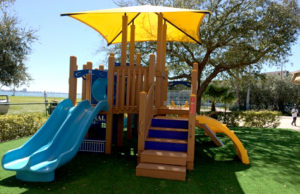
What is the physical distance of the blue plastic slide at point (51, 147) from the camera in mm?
4348

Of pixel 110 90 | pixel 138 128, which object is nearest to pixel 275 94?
pixel 138 128

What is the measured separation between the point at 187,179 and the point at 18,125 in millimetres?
6957

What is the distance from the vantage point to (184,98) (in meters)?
19.7

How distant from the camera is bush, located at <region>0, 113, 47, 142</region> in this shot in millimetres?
8203

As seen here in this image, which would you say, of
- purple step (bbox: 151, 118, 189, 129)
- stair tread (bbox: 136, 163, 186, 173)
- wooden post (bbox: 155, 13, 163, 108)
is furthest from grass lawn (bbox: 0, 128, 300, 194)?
wooden post (bbox: 155, 13, 163, 108)

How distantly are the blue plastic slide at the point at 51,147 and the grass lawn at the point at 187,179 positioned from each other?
30 centimetres

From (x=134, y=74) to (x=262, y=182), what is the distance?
160 inches

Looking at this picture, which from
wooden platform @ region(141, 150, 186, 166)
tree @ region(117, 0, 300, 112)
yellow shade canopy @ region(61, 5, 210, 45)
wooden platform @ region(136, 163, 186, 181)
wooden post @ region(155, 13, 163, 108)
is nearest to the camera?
wooden platform @ region(136, 163, 186, 181)

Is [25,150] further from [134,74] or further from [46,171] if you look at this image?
[134,74]

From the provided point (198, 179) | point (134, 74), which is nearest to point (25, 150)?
point (134, 74)

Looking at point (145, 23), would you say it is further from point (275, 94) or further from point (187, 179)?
point (275, 94)

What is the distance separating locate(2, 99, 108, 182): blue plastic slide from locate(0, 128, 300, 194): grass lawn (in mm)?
303

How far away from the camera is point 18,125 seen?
882cm

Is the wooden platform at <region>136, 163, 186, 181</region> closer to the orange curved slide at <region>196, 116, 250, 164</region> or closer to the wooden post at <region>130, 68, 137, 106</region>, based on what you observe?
the orange curved slide at <region>196, 116, 250, 164</region>
